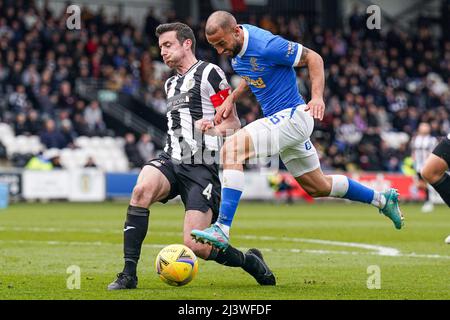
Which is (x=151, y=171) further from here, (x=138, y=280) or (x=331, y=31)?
(x=331, y=31)

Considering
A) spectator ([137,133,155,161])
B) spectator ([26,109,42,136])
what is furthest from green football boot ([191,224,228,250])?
spectator ([137,133,155,161])

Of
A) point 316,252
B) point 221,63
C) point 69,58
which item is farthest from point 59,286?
point 221,63

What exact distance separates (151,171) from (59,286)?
3.96ft

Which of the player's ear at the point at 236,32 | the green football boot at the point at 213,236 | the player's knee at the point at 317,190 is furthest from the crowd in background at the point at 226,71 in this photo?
the green football boot at the point at 213,236

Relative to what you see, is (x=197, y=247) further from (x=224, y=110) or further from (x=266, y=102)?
(x=266, y=102)

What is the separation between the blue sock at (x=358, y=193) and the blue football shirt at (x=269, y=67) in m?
1.03

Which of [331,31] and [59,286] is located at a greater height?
[331,31]

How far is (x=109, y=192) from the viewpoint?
27.0 m

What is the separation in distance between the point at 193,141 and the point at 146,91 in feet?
77.1

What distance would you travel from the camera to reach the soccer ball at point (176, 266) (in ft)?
26.2

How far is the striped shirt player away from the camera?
8.38 metres

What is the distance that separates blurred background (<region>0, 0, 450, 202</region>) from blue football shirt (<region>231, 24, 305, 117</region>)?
1477cm

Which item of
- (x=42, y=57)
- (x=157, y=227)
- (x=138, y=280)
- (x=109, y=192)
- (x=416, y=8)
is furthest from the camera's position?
(x=416, y=8)

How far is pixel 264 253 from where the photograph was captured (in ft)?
38.4
